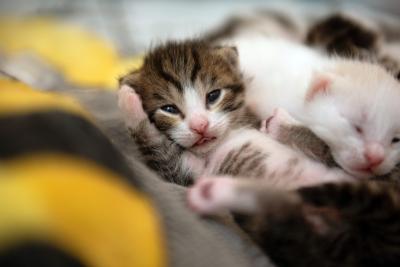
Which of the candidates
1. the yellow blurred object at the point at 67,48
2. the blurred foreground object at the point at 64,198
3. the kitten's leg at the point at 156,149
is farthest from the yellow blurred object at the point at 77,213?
the yellow blurred object at the point at 67,48

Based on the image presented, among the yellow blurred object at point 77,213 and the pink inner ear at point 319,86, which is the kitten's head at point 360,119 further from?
the yellow blurred object at point 77,213

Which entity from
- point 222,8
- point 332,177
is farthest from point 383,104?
point 222,8

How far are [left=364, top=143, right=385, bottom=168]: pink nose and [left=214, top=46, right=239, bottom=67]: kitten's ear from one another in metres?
0.50

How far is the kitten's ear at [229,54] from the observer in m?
1.39

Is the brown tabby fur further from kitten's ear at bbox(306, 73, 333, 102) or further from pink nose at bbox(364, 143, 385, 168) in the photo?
kitten's ear at bbox(306, 73, 333, 102)

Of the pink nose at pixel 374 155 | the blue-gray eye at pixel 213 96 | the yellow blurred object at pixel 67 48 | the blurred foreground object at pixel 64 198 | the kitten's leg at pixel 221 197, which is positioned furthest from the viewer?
the yellow blurred object at pixel 67 48

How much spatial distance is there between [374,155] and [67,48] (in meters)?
1.59

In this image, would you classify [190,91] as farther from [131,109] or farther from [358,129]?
[358,129]

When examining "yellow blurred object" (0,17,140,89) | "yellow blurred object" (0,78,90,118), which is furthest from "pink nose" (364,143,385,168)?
"yellow blurred object" (0,17,140,89)

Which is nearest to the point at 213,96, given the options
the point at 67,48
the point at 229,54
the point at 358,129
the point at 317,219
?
the point at 229,54

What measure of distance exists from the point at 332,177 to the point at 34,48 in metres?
1.57

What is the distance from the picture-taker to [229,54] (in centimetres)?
141

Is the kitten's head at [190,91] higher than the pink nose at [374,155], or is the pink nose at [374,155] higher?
the kitten's head at [190,91]

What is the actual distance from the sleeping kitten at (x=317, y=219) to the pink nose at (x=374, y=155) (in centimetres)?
18
